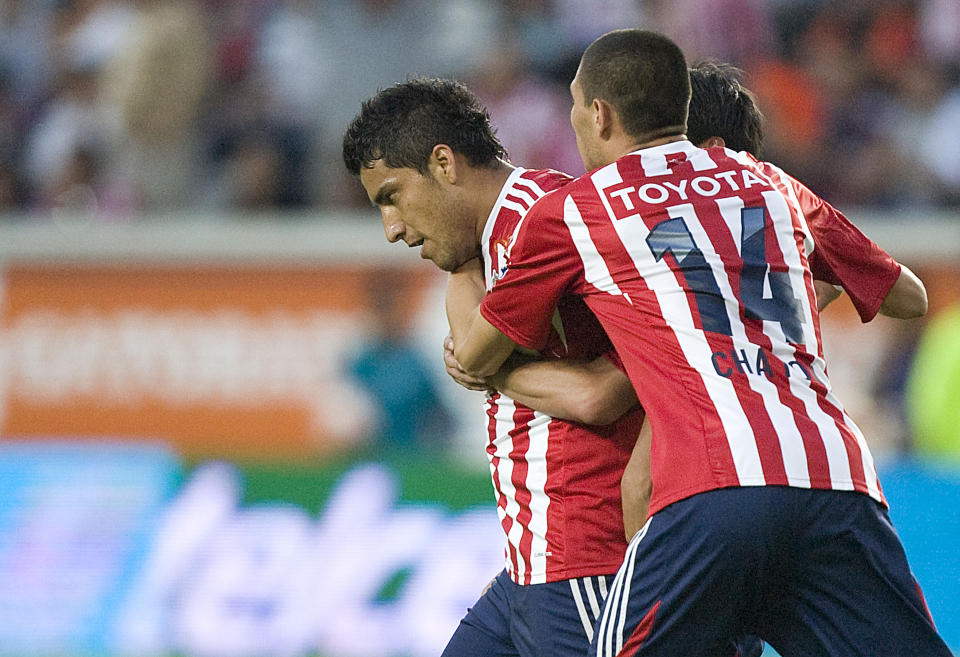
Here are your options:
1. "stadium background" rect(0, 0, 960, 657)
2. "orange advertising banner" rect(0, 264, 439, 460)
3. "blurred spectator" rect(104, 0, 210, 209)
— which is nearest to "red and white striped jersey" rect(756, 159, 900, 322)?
"stadium background" rect(0, 0, 960, 657)

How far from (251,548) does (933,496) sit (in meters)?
3.64

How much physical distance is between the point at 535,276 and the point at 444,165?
53 cm

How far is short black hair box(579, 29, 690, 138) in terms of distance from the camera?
333cm

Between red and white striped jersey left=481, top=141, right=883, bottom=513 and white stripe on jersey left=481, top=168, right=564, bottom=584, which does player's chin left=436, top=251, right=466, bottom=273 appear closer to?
white stripe on jersey left=481, top=168, right=564, bottom=584

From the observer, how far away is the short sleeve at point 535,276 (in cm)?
331

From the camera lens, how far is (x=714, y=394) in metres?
3.12

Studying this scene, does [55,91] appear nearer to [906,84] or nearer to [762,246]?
[906,84]

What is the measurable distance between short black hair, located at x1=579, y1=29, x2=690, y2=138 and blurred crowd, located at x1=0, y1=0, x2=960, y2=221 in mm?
6265

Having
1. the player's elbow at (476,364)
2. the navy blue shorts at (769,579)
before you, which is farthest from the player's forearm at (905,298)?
the player's elbow at (476,364)

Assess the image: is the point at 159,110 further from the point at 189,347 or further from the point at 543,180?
the point at 543,180

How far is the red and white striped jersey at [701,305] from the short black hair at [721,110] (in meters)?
0.47

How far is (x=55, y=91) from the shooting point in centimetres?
1130

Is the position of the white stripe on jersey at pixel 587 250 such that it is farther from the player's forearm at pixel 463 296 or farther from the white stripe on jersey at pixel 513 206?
the player's forearm at pixel 463 296

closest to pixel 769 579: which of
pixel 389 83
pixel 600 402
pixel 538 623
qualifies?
pixel 600 402
